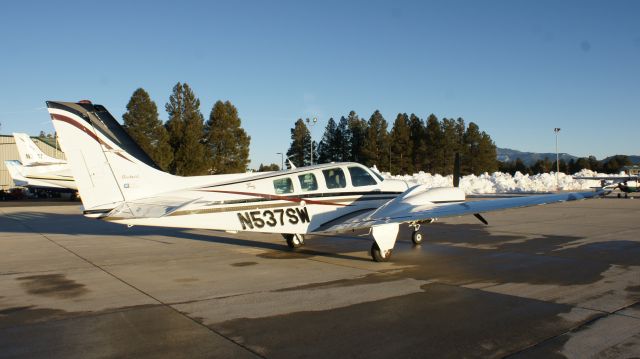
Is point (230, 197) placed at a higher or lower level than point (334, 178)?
lower

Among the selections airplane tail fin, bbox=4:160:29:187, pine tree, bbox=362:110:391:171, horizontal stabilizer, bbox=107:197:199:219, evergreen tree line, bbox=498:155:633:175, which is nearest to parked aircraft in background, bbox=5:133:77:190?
airplane tail fin, bbox=4:160:29:187

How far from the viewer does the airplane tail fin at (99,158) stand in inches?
445

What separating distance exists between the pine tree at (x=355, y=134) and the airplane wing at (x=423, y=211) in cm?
7142

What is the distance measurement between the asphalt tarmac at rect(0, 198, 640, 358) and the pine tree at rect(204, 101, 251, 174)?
4939cm

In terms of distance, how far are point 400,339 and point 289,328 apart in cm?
157

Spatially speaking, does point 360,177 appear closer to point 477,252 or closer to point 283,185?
point 283,185

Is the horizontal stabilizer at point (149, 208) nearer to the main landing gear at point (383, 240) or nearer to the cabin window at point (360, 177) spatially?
the cabin window at point (360, 177)

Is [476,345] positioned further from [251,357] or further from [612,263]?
[612,263]

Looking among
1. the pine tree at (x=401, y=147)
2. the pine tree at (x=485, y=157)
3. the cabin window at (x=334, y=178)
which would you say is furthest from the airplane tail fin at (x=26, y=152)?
the pine tree at (x=485, y=157)

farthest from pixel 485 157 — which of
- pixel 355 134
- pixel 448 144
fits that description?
pixel 355 134

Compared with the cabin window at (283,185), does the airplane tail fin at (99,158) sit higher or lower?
higher

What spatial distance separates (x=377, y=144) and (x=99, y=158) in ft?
234

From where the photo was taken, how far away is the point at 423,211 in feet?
38.4

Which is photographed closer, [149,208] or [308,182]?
[149,208]
